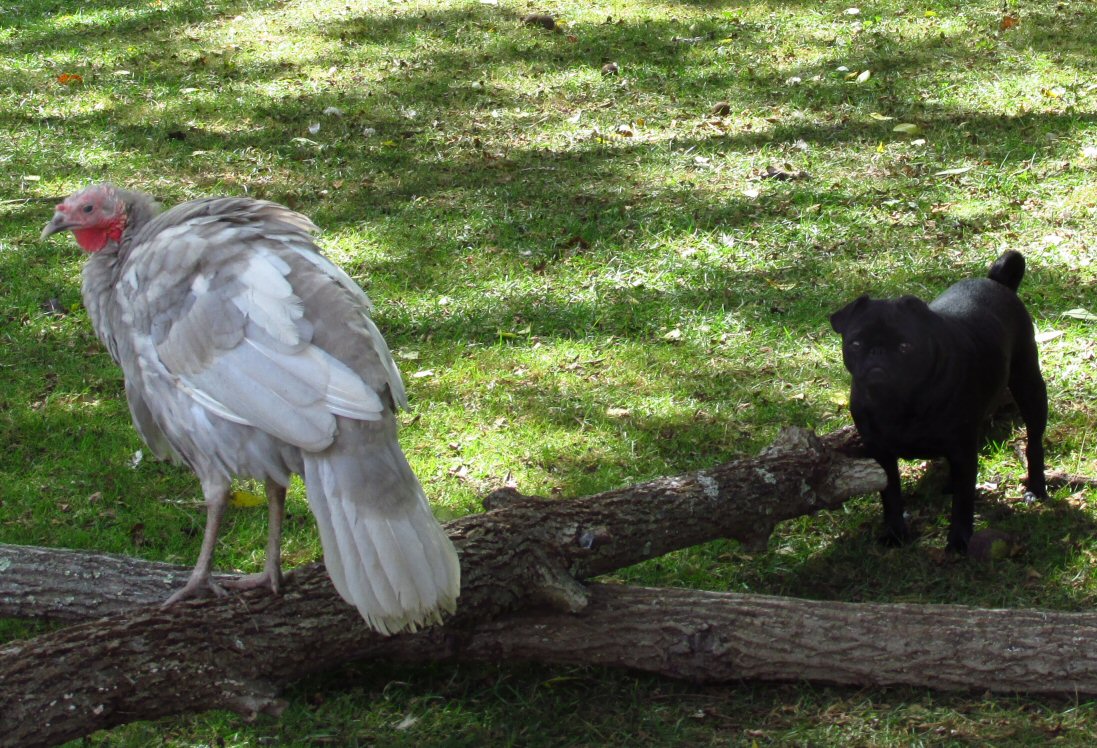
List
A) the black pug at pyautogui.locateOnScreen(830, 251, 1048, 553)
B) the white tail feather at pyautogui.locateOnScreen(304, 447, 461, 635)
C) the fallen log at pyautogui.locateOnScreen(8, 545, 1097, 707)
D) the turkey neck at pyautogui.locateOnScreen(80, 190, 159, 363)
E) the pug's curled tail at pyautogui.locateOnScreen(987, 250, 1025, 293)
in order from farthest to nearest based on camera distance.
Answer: the pug's curled tail at pyautogui.locateOnScreen(987, 250, 1025, 293) → the black pug at pyautogui.locateOnScreen(830, 251, 1048, 553) → the turkey neck at pyautogui.locateOnScreen(80, 190, 159, 363) → the fallen log at pyautogui.locateOnScreen(8, 545, 1097, 707) → the white tail feather at pyautogui.locateOnScreen(304, 447, 461, 635)

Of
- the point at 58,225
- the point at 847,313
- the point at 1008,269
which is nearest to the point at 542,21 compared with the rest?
the point at 1008,269

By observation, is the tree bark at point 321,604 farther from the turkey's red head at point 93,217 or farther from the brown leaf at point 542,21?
the brown leaf at point 542,21

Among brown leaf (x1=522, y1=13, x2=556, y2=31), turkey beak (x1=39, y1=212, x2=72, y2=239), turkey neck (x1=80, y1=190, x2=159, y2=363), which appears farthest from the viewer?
brown leaf (x1=522, y1=13, x2=556, y2=31)

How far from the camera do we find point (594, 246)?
7527 millimetres

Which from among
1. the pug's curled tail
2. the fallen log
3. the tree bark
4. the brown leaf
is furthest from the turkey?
the brown leaf

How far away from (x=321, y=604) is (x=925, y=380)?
2.38 m

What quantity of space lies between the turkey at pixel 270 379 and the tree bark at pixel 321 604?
24 cm

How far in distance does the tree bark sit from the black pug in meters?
0.23

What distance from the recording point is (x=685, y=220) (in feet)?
25.2

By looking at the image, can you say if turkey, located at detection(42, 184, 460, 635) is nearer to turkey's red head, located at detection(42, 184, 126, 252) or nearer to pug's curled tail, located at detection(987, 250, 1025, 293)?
turkey's red head, located at detection(42, 184, 126, 252)

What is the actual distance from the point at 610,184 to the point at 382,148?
185 centimetres

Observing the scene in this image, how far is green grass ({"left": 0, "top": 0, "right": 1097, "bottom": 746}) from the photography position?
425cm

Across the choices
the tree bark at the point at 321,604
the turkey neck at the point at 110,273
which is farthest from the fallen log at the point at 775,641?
the turkey neck at the point at 110,273

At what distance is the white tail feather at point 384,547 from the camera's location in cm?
356
